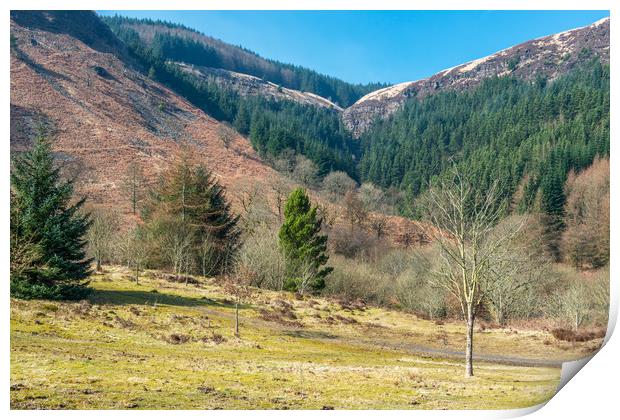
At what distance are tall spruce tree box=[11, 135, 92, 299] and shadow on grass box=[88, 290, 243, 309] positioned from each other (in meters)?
2.04

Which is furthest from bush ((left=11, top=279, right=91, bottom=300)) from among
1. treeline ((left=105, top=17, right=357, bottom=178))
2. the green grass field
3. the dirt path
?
treeline ((left=105, top=17, right=357, bottom=178))

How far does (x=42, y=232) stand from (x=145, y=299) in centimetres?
769

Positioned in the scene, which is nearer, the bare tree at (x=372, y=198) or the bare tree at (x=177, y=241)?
the bare tree at (x=177, y=241)

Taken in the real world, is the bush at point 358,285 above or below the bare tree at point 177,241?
below

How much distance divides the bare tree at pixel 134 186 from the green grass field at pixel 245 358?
18.6m

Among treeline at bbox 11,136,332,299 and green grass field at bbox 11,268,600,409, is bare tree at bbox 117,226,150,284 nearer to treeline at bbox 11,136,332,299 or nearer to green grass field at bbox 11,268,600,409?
treeline at bbox 11,136,332,299

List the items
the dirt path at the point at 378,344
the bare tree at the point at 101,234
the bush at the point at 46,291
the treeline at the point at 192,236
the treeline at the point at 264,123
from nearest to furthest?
the bush at the point at 46,291
the dirt path at the point at 378,344
the bare tree at the point at 101,234
the treeline at the point at 192,236
the treeline at the point at 264,123

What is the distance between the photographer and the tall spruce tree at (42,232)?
19141 mm

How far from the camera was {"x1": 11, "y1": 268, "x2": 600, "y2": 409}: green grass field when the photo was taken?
11.8 m

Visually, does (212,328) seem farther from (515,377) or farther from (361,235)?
(361,235)

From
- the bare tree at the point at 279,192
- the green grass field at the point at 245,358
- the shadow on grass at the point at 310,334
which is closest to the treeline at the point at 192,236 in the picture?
the shadow on grass at the point at 310,334

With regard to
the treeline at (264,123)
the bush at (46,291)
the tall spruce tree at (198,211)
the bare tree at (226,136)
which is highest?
the treeline at (264,123)

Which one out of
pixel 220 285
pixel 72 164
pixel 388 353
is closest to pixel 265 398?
pixel 388 353

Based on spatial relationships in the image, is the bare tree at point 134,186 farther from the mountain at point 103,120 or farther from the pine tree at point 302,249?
the pine tree at point 302,249
